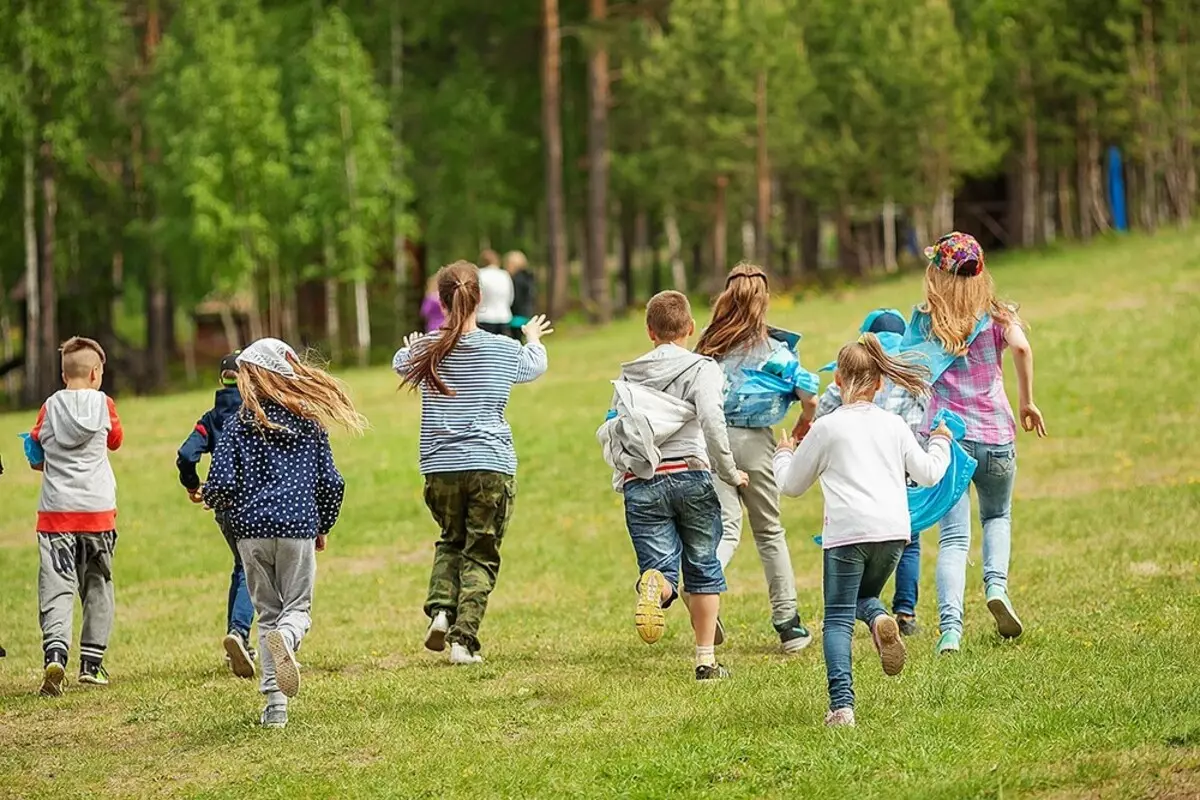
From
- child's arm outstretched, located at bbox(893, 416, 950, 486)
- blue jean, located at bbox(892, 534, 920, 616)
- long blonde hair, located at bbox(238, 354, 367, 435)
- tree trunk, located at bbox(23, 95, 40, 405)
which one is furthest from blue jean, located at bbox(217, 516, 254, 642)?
tree trunk, located at bbox(23, 95, 40, 405)

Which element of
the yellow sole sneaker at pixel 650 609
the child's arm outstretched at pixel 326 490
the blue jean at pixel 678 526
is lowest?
the yellow sole sneaker at pixel 650 609

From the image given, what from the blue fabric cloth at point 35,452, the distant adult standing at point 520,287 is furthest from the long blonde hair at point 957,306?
the distant adult standing at point 520,287

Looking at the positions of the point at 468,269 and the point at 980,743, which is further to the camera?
the point at 468,269

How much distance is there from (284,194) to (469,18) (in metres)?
9.39

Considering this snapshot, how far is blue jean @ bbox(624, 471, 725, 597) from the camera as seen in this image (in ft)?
29.8

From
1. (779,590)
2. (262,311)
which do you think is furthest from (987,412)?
Answer: (262,311)

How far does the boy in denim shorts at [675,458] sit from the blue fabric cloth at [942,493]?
915 millimetres

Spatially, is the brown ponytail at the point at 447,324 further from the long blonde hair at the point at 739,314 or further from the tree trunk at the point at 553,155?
the tree trunk at the point at 553,155

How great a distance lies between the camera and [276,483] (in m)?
8.67

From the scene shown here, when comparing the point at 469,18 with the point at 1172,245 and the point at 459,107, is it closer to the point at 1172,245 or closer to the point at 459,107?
the point at 459,107

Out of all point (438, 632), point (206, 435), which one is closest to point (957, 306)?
point (438, 632)

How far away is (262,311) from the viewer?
51594mm

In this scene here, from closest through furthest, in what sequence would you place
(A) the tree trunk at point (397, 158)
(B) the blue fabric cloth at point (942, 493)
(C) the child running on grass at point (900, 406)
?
(B) the blue fabric cloth at point (942, 493), (C) the child running on grass at point (900, 406), (A) the tree trunk at point (397, 158)

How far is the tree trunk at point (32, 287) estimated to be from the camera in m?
41.2
